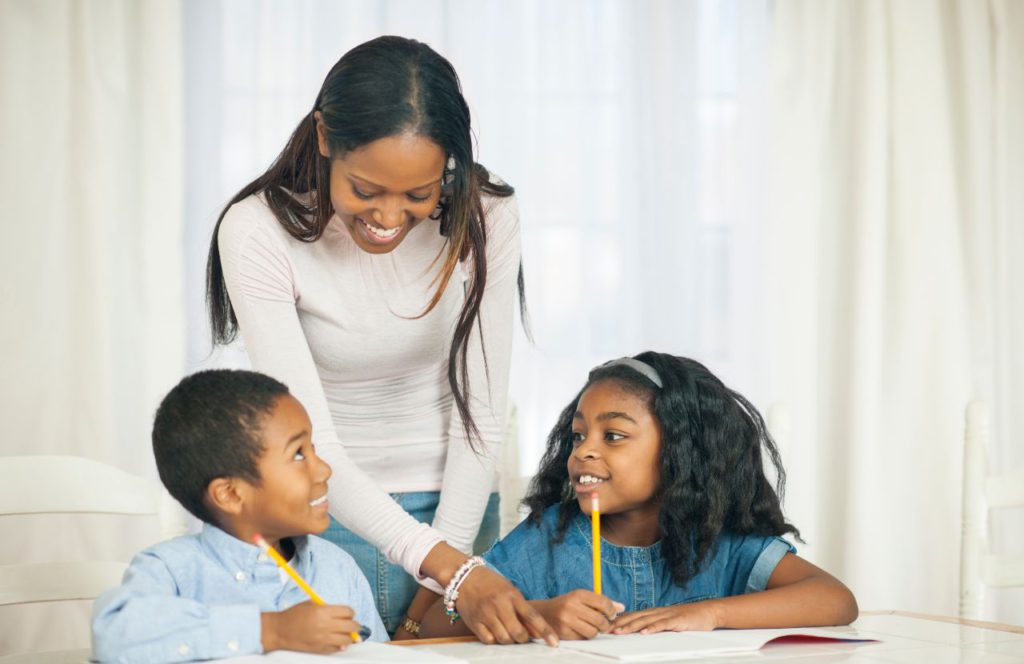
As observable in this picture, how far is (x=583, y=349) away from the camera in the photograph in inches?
121

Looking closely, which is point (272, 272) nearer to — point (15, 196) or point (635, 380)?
point (635, 380)

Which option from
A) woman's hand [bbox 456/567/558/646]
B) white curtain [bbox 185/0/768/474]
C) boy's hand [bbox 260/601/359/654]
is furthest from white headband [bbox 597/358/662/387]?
white curtain [bbox 185/0/768/474]

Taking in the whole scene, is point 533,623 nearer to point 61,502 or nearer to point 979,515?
point 61,502

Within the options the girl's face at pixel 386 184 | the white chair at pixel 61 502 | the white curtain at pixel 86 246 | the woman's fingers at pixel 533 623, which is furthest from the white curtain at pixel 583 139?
the woman's fingers at pixel 533 623

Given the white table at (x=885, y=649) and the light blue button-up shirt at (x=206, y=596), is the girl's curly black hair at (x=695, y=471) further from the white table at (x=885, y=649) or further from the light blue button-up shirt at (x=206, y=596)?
the light blue button-up shirt at (x=206, y=596)

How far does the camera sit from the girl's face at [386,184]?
1247mm

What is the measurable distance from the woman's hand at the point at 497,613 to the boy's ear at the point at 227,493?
25 centimetres

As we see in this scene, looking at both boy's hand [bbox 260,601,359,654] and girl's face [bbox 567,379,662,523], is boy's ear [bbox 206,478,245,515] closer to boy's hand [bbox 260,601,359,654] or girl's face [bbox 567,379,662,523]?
boy's hand [bbox 260,601,359,654]

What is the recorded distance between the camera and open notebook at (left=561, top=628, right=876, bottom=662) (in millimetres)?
1068

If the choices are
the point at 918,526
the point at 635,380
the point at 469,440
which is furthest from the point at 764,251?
the point at 469,440

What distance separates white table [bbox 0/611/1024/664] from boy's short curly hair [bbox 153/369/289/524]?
26cm

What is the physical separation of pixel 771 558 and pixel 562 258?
5.59ft

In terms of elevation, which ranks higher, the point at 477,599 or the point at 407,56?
the point at 407,56

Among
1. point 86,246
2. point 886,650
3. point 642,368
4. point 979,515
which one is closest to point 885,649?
point 886,650
